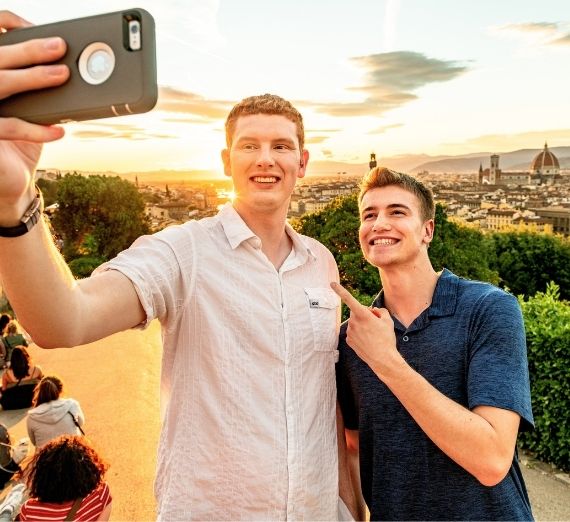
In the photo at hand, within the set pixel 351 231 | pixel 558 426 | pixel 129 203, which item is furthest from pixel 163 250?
pixel 129 203

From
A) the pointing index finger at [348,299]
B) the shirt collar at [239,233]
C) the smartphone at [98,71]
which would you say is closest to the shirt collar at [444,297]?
the pointing index finger at [348,299]

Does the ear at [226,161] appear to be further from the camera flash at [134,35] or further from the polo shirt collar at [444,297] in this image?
the camera flash at [134,35]

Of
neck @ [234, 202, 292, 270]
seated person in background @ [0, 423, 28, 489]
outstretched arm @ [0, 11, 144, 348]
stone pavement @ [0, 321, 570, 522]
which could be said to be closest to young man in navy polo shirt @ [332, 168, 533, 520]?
neck @ [234, 202, 292, 270]

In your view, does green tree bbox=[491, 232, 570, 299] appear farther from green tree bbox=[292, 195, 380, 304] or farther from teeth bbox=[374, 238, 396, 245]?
teeth bbox=[374, 238, 396, 245]

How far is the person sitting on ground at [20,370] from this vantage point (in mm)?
8594

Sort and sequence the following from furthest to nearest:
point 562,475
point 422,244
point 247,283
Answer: point 562,475
point 422,244
point 247,283

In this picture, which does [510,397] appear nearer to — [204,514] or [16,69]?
[204,514]

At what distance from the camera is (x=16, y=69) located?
117cm

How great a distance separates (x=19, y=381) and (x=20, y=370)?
0.21 m

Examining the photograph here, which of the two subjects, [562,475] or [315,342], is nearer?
[315,342]

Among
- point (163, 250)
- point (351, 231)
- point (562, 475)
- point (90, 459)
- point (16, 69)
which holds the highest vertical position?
point (16, 69)

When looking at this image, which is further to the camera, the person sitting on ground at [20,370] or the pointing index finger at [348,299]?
the person sitting on ground at [20,370]

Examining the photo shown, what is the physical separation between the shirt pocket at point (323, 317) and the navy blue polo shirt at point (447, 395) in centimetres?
19

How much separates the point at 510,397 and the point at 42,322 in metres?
1.67
